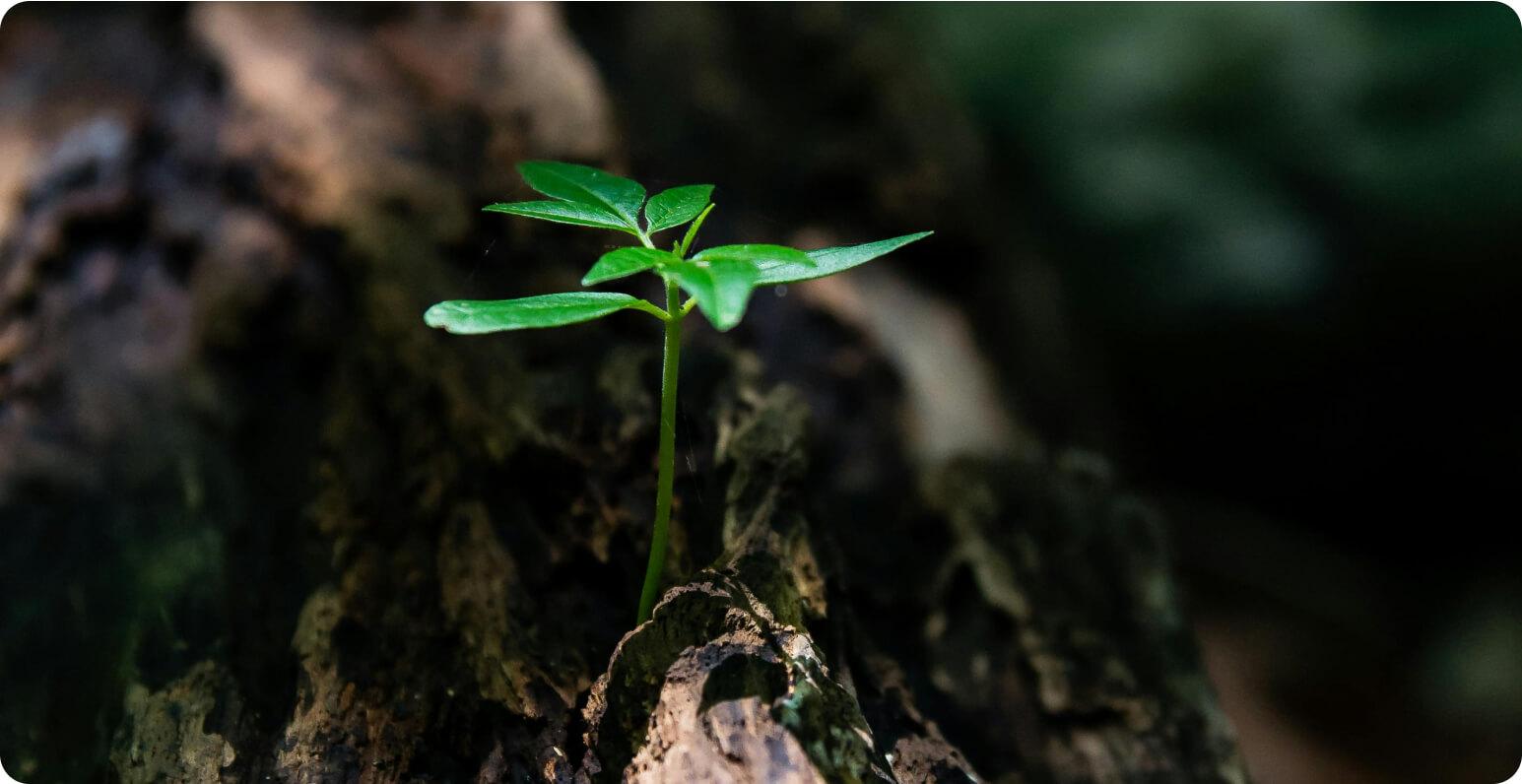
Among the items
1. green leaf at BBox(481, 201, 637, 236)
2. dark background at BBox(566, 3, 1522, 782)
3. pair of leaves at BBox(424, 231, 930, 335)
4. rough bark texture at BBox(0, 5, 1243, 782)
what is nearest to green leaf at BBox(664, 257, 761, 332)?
pair of leaves at BBox(424, 231, 930, 335)

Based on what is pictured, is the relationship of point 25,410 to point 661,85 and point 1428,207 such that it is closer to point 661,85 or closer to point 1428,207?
point 661,85

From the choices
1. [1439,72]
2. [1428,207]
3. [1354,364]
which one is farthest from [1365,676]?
[1439,72]

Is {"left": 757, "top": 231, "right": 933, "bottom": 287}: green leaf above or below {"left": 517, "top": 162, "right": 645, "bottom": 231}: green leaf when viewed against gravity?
below

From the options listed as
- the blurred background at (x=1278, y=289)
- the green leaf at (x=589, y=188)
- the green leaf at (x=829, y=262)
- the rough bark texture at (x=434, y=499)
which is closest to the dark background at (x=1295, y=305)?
the blurred background at (x=1278, y=289)

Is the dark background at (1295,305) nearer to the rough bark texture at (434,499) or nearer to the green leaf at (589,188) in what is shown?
the rough bark texture at (434,499)

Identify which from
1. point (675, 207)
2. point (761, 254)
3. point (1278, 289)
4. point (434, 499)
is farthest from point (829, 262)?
point (1278, 289)

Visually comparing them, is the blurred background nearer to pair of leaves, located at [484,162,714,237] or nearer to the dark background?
the dark background
